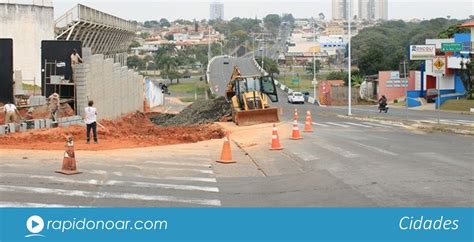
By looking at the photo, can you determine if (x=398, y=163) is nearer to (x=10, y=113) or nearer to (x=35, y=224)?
(x=35, y=224)

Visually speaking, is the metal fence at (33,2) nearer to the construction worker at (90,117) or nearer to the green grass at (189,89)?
the construction worker at (90,117)

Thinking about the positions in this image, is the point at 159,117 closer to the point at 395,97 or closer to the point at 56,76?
the point at 56,76

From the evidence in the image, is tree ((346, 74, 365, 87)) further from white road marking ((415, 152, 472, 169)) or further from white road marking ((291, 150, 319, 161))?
white road marking ((415, 152, 472, 169))

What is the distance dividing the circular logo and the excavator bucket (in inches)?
837

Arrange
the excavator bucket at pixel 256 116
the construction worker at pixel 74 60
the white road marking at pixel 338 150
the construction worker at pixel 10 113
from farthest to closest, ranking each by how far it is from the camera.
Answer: the excavator bucket at pixel 256 116, the construction worker at pixel 74 60, the construction worker at pixel 10 113, the white road marking at pixel 338 150

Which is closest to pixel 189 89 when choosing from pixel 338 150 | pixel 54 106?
pixel 54 106

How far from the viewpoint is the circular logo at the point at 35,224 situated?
338 inches

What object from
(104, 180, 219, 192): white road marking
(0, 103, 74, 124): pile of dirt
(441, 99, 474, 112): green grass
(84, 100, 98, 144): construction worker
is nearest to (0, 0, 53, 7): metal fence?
(0, 103, 74, 124): pile of dirt

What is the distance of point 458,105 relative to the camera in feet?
184

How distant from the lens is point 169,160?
54.3ft

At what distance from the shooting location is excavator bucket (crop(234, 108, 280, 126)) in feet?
99.1

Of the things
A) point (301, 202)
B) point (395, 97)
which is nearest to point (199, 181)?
point (301, 202)

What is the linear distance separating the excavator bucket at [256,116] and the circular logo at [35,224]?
69.7 feet

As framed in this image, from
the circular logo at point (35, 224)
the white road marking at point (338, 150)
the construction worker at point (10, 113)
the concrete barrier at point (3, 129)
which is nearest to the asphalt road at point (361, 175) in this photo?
the white road marking at point (338, 150)
